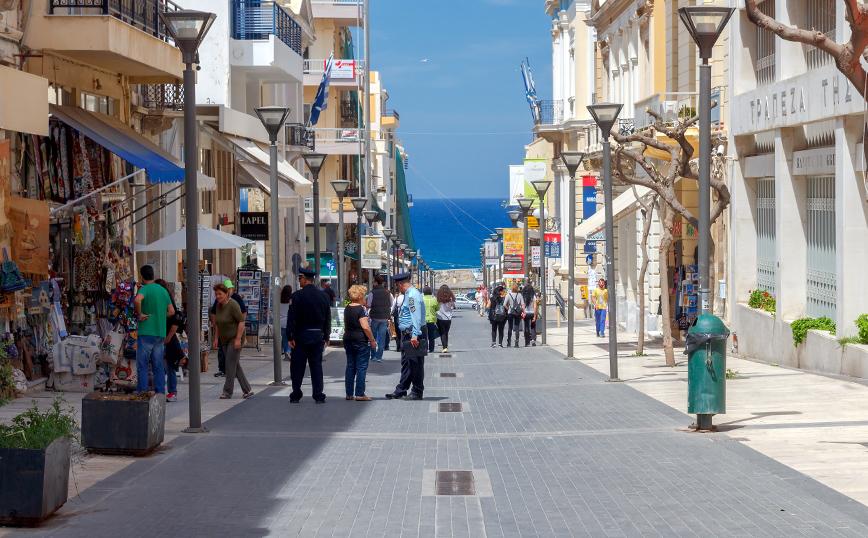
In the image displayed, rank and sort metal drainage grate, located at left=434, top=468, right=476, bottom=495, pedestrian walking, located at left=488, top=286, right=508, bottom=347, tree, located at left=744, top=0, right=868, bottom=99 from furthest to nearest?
1. pedestrian walking, located at left=488, top=286, right=508, bottom=347
2. tree, located at left=744, top=0, right=868, bottom=99
3. metal drainage grate, located at left=434, top=468, right=476, bottom=495

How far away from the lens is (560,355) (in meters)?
25.8

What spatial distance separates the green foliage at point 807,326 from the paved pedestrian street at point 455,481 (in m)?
5.56

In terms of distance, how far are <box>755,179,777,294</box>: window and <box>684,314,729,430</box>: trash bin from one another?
11.2 metres

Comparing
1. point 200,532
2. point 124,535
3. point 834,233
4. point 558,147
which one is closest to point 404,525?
point 200,532

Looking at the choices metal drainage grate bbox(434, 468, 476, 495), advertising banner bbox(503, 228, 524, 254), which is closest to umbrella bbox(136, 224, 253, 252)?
metal drainage grate bbox(434, 468, 476, 495)

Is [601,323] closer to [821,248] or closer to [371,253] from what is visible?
[371,253]

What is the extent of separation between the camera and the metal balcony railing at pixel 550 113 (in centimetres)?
5172

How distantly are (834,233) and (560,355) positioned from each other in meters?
8.01

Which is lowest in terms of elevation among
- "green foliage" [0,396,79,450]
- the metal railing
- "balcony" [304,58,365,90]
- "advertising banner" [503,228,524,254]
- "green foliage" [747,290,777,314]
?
"green foliage" [0,396,79,450]

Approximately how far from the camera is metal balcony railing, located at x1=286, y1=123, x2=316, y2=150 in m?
37.9

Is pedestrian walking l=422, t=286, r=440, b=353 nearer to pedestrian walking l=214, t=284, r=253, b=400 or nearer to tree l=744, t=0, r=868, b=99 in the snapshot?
pedestrian walking l=214, t=284, r=253, b=400

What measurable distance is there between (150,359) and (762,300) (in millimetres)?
13325

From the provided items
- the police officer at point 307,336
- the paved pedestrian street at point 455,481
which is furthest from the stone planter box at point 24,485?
the police officer at point 307,336

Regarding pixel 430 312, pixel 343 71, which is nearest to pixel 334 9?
pixel 343 71
